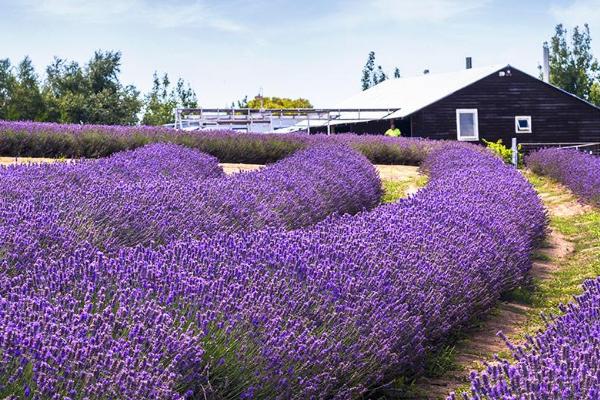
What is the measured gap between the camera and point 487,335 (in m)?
5.74

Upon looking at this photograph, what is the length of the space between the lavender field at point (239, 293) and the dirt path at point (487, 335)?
0.14 m

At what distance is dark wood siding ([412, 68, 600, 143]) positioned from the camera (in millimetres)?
30047

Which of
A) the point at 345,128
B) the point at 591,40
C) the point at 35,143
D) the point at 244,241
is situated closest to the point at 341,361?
the point at 244,241

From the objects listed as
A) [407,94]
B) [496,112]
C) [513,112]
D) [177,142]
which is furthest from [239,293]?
[407,94]

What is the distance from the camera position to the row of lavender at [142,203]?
477 cm

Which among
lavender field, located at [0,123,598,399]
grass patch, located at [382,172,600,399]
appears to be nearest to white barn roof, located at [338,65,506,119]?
grass patch, located at [382,172,600,399]

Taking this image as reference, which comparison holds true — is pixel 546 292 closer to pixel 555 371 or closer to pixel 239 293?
pixel 239 293

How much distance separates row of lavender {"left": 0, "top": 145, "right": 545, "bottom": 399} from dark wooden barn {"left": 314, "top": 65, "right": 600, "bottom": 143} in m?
24.7

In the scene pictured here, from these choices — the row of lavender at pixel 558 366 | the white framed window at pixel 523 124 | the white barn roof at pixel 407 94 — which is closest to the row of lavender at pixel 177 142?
the white barn roof at pixel 407 94

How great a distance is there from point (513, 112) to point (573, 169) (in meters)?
17.0

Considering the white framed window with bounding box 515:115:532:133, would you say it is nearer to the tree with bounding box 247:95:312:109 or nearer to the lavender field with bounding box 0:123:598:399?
the tree with bounding box 247:95:312:109

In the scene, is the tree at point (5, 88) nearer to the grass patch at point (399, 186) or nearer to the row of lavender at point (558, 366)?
the grass patch at point (399, 186)

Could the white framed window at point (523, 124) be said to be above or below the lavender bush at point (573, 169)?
above

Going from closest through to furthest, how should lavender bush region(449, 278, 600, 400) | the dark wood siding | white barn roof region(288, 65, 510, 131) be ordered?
lavender bush region(449, 278, 600, 400) < the dark wood siding < white barn roof region(288, 65, 510, 131)
